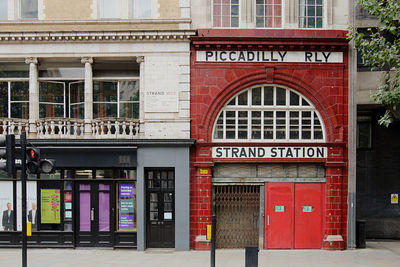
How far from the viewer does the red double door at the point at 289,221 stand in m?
14.3

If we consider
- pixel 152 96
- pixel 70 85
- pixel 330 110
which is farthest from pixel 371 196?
pixel 70 85

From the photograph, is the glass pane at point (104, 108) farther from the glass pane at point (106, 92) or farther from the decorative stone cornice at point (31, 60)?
the decorative stone cornice at point (31, 60)

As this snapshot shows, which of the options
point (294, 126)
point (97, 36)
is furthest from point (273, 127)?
point (97, 36)

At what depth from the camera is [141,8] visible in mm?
14492

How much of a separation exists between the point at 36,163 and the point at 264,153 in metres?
7.87

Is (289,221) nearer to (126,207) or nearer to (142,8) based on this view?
(126,207)

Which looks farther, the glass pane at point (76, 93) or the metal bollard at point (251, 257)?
the glass pane at point (76, 93)

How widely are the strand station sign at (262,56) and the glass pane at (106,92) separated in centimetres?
345

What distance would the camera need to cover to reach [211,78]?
14.3 m

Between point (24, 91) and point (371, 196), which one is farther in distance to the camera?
point (371, 196)

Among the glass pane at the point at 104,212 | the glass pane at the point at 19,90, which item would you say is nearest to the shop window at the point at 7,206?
the glass pane at the point at 19,90

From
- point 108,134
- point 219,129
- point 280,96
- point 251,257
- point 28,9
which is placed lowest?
point 251,257

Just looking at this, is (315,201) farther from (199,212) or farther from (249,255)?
(249,255)

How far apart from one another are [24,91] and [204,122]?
698cm
